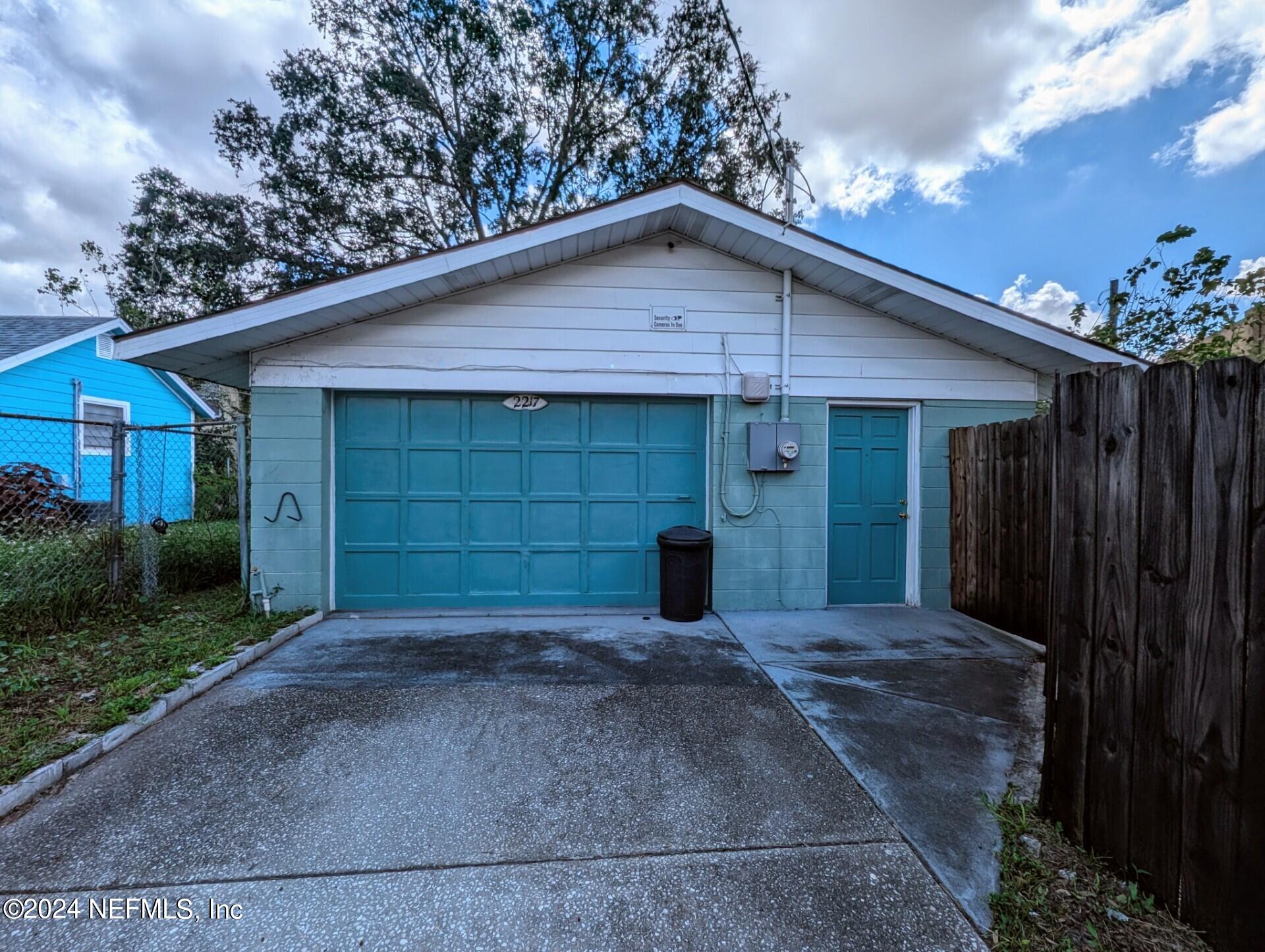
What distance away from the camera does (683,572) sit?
16.3 ft

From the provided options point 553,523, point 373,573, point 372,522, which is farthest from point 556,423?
point 373,573

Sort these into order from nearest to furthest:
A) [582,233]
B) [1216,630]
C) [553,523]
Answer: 1. [1216,630]
2. [582,233]
3. [553,523]

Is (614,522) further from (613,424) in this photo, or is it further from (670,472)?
(613,424)

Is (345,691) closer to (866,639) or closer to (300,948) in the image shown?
(300,948)

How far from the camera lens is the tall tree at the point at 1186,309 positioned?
6.42 metres

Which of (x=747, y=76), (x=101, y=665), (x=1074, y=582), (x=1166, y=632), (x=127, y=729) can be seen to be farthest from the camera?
(x=747, y=76)

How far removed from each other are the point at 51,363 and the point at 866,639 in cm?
1366

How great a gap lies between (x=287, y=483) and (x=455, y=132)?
27.2 feet

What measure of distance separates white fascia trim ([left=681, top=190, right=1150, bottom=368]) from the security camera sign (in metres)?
0.92

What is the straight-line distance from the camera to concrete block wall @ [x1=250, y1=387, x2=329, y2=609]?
4.88 meters

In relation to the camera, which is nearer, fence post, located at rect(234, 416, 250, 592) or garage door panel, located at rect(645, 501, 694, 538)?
fence post, located at rect(234, 416, 250, 592)

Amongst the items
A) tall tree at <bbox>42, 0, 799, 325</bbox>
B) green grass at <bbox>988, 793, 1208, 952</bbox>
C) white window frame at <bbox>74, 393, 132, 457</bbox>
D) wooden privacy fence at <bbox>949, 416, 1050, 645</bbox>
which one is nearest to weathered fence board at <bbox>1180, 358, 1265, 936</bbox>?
green grass at <bbox>988, 793, 1208, 952</bbox>

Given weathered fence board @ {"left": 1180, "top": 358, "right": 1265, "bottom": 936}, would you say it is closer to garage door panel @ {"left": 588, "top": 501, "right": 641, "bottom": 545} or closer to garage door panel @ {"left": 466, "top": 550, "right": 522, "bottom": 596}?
garage door panel @ {"left": 588, "top": 501, "right": 641, "bottom": 545}

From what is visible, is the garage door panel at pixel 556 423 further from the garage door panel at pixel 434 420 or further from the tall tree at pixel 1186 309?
the tall tree at pixel 1186 309
